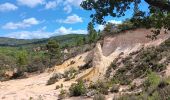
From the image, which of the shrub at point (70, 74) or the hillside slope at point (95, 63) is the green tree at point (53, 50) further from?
the shrub at point (70, 74)

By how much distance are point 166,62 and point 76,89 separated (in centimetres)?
682

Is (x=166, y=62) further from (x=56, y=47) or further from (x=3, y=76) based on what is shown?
(x=56, y=47)

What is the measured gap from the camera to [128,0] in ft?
34.2

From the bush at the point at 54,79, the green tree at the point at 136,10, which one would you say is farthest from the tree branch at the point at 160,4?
the bush at the point at 54,79

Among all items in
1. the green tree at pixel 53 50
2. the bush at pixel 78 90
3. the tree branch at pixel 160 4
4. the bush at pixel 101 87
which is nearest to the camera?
the tree branch at pixel 160 4

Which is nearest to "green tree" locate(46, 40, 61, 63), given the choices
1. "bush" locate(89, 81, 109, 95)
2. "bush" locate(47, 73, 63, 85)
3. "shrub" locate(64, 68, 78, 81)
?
"shrub" locate(64, 68, 78, 81)

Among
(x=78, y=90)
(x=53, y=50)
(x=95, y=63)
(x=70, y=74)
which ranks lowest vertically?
(x=70, y=74)

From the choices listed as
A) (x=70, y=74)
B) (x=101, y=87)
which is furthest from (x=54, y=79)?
(x=101, y=87)

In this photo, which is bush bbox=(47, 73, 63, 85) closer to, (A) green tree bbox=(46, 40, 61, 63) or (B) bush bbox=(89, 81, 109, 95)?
(B) bush bbox=(89, 81, 109, 95)

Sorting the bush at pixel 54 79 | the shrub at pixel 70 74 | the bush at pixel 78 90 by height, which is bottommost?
the bush at pixel 54 79

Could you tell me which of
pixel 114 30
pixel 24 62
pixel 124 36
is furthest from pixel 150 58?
pixel 24 62

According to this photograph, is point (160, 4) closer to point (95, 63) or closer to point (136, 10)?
point (136, 10)

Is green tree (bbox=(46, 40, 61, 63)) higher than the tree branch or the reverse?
the reverse

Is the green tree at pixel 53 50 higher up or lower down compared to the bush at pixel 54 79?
higher up
